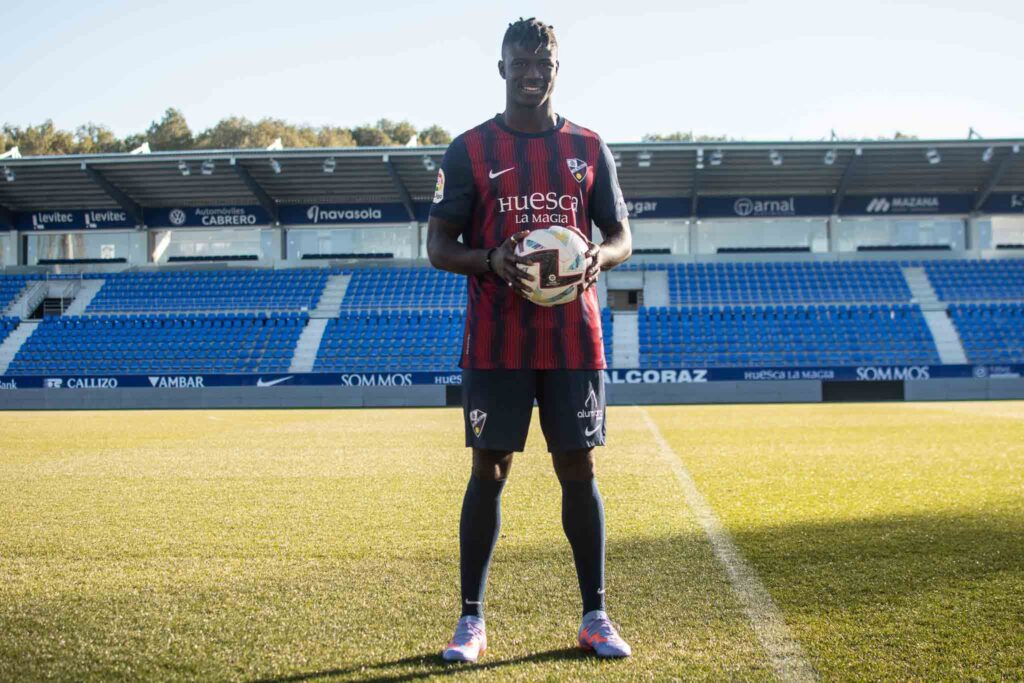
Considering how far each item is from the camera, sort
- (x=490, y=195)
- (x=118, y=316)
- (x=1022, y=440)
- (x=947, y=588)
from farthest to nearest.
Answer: (x=118, y=316), (x=1022, y=440), (x=947, y=588), (x=490, y=195)

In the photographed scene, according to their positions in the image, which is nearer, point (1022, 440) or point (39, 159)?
Answer: point (1022, 440)

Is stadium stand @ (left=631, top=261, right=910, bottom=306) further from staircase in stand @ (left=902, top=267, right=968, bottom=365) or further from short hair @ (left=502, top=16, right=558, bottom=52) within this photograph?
short hair @ (left=502, top=16, right=558, bottom=52)

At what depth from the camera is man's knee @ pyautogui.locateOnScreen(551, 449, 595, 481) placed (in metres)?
3.21

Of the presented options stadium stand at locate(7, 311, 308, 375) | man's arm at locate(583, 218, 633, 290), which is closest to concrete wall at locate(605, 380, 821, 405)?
stadium stand at locate(7, 311, 308, 375)

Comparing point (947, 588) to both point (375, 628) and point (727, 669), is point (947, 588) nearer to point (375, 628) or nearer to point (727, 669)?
point (727, 669)

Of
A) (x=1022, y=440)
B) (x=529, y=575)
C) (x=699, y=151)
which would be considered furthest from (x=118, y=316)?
(x=529, y=575)

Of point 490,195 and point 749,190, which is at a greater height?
point 749,190

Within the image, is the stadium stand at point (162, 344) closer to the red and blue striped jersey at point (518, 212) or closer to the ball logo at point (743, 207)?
the ball logo at point (743, 207)

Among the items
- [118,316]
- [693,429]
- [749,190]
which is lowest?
[693,429]

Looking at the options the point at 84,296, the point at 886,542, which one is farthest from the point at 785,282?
the point at 886,542

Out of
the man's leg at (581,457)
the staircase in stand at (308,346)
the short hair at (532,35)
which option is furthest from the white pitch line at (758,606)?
the staircase in stand at (308,346)

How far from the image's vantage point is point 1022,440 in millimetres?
10438

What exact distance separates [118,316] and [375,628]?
28.4 m

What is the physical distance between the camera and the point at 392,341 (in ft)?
86.3
